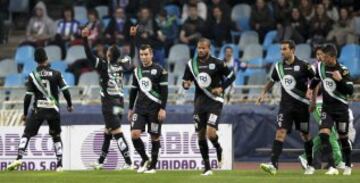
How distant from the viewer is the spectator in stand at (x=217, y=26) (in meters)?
32.5

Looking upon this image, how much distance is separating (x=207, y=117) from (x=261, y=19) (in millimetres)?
12411

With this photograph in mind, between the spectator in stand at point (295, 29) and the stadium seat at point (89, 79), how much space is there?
514 centimetres

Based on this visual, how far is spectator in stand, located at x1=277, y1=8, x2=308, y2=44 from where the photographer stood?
1258 inches

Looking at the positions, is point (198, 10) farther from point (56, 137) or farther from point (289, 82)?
point (289, 82)

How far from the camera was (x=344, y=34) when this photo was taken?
3203 cm

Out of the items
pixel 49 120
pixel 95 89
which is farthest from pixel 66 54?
pixel 49 120

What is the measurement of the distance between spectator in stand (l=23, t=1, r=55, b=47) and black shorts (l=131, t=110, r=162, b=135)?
13223mm

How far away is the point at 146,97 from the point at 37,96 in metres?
2.33

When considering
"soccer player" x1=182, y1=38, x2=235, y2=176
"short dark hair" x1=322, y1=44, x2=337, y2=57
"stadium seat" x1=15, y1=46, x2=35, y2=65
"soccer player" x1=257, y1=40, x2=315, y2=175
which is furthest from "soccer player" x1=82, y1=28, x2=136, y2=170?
"stadium seat" x1=15, y1=46, x2=35, y2=65

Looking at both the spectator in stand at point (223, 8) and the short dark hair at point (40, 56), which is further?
the spectator in stand at point (223, 8)

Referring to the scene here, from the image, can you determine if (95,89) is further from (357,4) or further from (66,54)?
(357,4)

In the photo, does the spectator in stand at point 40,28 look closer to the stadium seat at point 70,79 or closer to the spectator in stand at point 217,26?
the stadium seat at point 70,79

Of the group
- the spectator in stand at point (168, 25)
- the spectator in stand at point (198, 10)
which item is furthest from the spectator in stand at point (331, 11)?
the spectator in stand at point (168, 25)

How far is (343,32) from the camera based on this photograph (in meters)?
32.0
